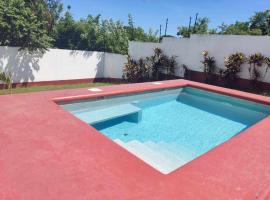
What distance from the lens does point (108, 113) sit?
650 centimetres

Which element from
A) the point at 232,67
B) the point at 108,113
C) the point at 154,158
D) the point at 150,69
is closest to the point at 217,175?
the point at 154,158

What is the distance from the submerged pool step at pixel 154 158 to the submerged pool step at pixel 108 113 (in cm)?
104

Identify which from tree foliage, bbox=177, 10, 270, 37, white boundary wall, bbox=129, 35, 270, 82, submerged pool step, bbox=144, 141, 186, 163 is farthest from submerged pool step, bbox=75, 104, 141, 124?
tree foliage, bbox=177, 10, 270, 37

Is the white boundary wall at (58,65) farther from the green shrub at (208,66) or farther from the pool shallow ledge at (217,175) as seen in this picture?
the pool shallow ledge at (217,175)

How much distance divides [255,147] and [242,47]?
8.94m

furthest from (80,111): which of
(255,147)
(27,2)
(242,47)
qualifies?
(27,2)

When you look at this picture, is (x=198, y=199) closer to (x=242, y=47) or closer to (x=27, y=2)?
(x=242, y=47)

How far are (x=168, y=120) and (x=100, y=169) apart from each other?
4.55m

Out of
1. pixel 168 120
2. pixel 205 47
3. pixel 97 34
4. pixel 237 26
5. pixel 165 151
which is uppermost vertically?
pixel 237 26

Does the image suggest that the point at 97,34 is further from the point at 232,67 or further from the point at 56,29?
the point at 232,67

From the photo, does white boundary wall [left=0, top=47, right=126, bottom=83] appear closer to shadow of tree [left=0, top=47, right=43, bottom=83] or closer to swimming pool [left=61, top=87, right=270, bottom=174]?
shadow of tree [left=0, top=47, right=43, bottom=83]

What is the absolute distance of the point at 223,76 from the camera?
38.4 ft

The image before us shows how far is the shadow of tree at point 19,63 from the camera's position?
1093 centimetres

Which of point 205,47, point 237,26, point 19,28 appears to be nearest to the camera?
point 19,28
